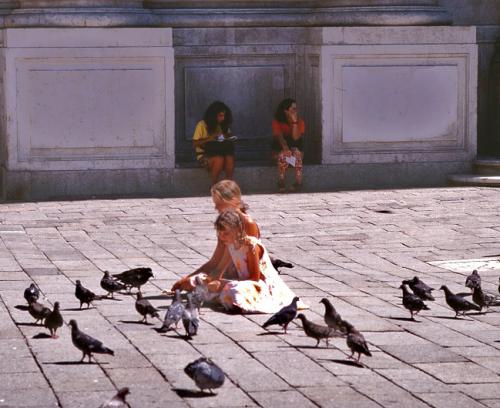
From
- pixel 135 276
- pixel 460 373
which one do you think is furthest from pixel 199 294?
pixel 460 373

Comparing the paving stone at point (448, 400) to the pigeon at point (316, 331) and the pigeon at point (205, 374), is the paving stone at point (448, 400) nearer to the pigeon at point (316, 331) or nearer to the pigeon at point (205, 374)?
the pigeon at point (205, 374)

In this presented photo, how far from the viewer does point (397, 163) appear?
64.1 feet

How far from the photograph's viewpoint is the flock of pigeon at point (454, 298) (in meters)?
9.92

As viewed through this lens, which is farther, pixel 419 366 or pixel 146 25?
pixel 146 25

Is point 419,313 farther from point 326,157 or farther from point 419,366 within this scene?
point 326,157

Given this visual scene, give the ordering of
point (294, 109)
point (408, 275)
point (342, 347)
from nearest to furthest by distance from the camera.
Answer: point (342, 347)
point (408, 275)
point (294, 109)

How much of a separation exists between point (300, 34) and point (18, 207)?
483 cm

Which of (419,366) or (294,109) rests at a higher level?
(294,109)

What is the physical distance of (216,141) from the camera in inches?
726

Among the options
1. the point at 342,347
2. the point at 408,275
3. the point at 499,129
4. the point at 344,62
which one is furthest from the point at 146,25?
the point at 342,347

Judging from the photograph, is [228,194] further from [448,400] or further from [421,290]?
[448,400]

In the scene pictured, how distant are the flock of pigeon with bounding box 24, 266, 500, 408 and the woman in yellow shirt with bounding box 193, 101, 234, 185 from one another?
7.23 meters

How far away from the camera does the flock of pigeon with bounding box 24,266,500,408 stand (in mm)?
7609

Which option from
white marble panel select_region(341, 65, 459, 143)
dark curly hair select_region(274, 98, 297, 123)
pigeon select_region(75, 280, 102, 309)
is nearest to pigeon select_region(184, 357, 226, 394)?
pigeon select_region(75, 280, 102, 309)
